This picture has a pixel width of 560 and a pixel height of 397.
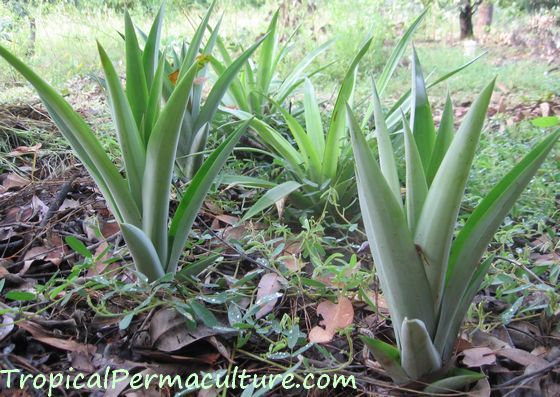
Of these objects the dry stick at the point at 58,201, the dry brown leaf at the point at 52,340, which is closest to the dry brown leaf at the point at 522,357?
the dry brown leaf at the point at 52,340

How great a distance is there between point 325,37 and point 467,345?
10.9 feet

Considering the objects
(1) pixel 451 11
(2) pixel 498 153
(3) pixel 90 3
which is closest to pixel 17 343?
(2) pixel 498 153

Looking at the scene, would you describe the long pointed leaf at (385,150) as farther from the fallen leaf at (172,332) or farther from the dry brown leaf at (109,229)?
the dry brown leaf at (109,229)

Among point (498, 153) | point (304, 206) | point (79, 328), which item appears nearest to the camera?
point (79, 328)

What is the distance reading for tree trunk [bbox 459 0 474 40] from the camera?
427 centimetres

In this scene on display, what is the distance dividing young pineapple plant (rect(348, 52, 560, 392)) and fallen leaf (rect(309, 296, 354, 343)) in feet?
0.39

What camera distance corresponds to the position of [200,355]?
2.38ft

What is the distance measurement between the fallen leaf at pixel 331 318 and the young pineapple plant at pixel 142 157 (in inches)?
11.0

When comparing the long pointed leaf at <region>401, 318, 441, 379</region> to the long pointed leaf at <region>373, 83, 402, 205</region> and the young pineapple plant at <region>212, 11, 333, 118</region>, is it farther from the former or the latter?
the young pineapple plant at <region>212, 11, 333, 118</region>

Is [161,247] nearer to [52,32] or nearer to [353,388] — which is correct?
[353,388]

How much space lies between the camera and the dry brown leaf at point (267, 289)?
801 mm

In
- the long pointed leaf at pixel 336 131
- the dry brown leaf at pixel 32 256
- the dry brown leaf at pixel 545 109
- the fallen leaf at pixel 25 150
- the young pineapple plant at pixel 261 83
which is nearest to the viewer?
the dry brown leaf at pixel 32 256

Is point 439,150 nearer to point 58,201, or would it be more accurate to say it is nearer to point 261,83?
point 58,201

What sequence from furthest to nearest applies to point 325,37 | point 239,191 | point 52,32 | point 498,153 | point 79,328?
point 325,37, point 52,32, point 498,153, point 239,191, point 79,328
